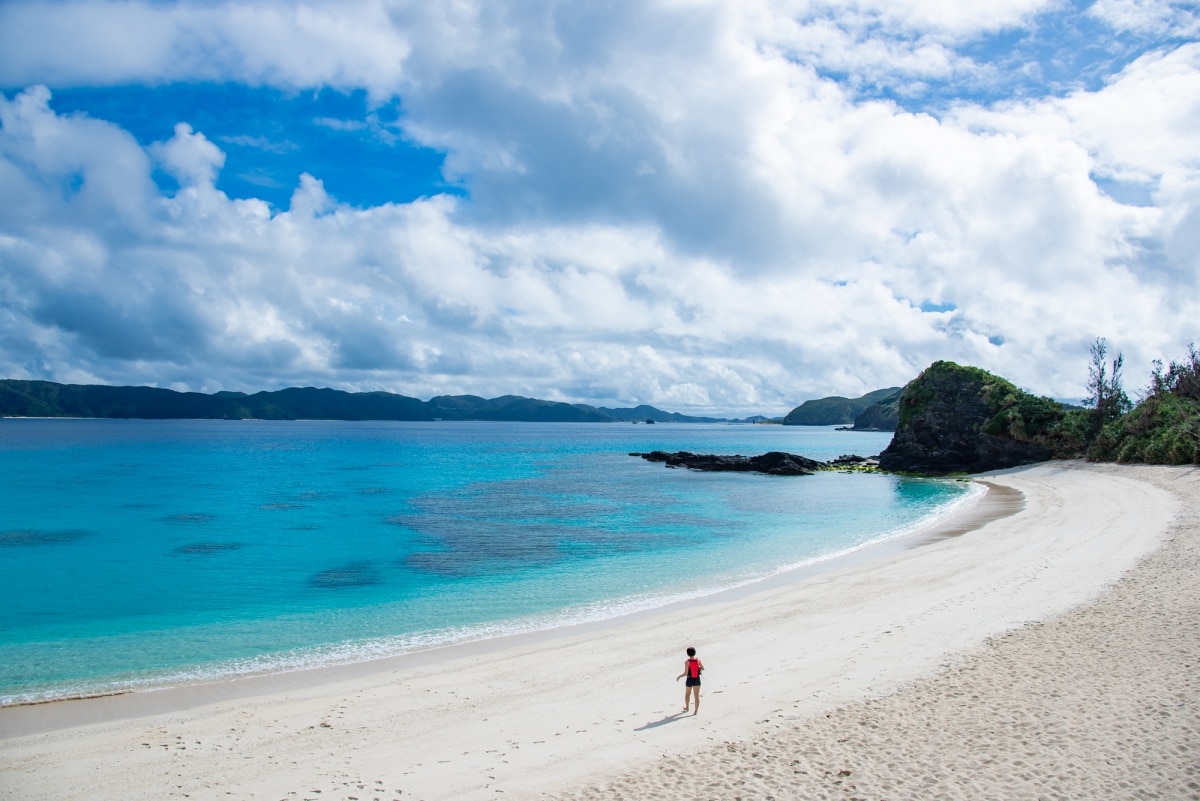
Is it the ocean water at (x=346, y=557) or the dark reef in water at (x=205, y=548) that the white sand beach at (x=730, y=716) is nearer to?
Answer: the ocean water at (x=346, y=557)

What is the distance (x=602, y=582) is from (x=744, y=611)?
706 cm

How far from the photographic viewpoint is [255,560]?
30.0m

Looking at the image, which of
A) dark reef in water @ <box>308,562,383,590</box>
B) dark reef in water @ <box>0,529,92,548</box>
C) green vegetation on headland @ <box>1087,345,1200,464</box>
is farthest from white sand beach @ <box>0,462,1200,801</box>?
green vegetation on headland @ <box>1087,345,1200,464</box>

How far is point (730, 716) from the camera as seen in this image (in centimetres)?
1151

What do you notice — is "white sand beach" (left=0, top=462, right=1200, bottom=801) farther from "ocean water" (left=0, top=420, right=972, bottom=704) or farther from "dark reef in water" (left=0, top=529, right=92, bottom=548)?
"dark reef in water" (left=0, top=529, right=92, bottom=548)

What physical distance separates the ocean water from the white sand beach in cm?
285

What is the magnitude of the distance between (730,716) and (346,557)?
23735mm

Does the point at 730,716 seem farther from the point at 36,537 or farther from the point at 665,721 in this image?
the point at 36,537

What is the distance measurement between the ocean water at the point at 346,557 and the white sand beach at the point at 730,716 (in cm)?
285

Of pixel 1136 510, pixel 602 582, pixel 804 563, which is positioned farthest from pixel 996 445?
pixel 602 582

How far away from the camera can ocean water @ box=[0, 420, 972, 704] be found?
709 inches

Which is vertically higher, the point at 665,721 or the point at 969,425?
the point at 969,425

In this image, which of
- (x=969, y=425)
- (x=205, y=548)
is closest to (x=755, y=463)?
(x=969, y=425)

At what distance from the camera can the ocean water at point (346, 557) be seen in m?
18.0
